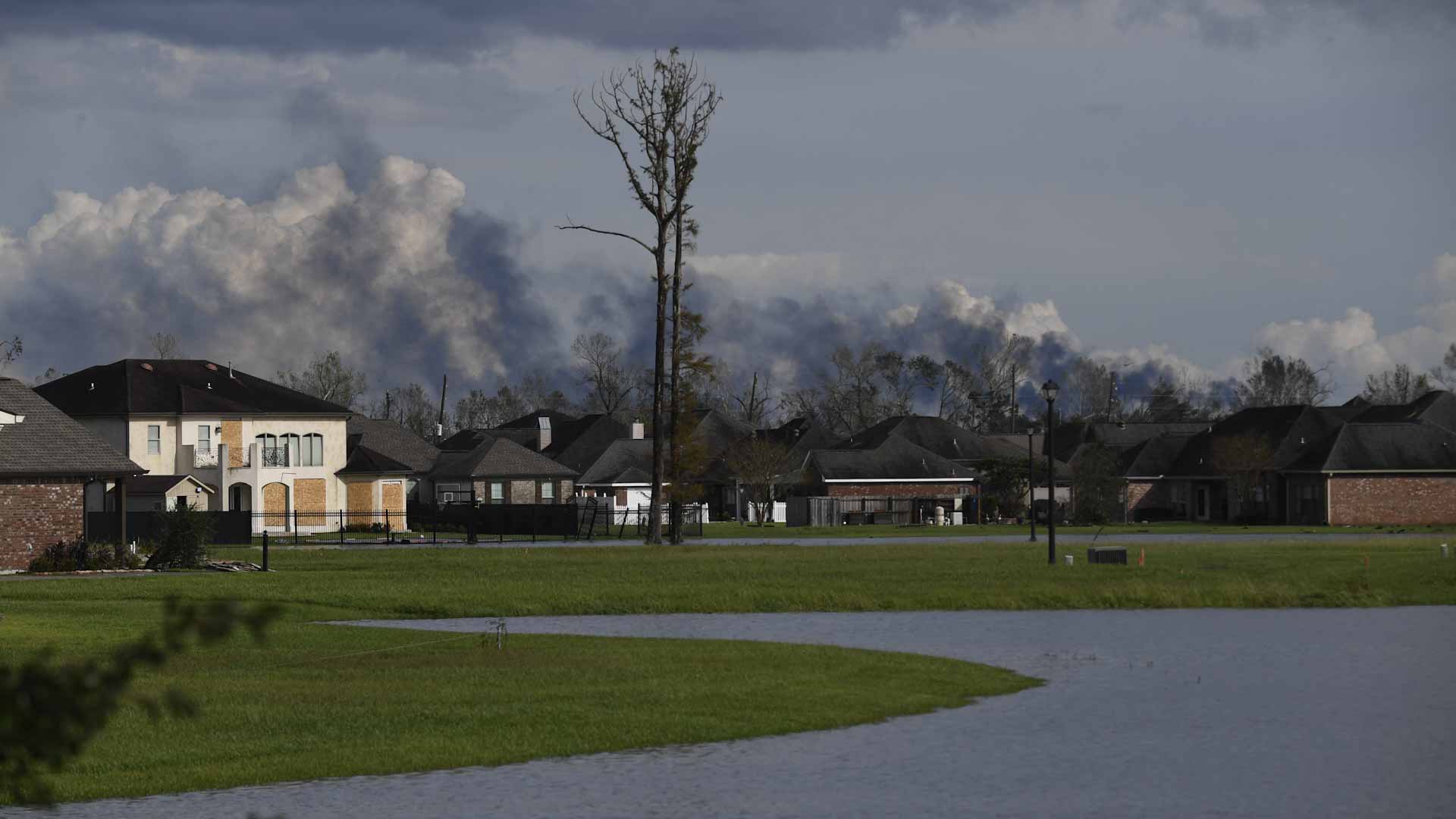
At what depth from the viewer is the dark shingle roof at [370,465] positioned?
90188mm

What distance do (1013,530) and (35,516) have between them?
165ft

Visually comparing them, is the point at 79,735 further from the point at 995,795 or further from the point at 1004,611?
the point at 1004,611

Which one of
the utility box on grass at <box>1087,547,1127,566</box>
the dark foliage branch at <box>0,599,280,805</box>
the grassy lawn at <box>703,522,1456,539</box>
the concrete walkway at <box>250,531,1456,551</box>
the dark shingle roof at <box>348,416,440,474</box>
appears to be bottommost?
the grassy lawn at <box>703,522,1456,539</box>

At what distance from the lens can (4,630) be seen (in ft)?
93.3

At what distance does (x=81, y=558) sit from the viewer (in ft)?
159

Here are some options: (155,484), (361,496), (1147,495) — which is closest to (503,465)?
(361,496)

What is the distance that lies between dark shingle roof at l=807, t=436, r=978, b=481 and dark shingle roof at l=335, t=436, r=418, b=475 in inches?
1017

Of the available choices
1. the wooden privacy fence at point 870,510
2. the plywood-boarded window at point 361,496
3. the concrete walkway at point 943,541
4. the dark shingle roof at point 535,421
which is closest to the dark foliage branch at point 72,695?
the concrete walkway at point 943,541

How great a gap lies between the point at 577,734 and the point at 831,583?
22.2 metres

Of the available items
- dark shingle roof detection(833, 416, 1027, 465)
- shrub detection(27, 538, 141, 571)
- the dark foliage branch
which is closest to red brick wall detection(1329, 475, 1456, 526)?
dark shingle roof detection(833, 416, 1027, 465)

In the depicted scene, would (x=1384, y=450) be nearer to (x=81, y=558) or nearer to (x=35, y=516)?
(x=81, y=558)

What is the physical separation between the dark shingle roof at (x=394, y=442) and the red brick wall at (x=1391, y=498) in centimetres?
5013

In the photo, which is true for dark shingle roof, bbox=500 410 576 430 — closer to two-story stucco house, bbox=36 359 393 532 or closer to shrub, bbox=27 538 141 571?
two-story stucco house, bbox=36 359 393 532

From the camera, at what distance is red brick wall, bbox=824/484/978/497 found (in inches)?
4208
